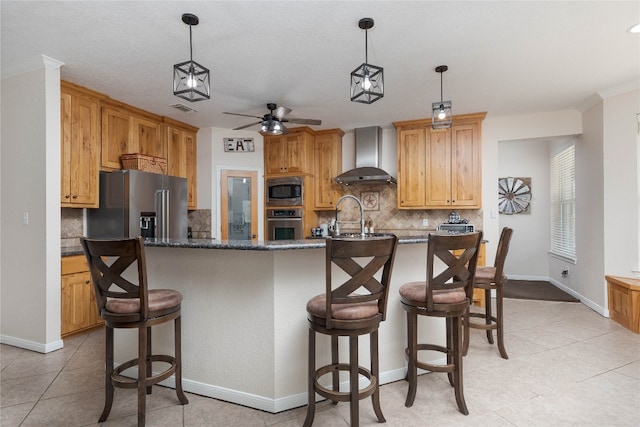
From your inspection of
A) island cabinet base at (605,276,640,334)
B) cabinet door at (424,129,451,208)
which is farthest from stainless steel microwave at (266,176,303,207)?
island cabinet base at (605,276,640,334)

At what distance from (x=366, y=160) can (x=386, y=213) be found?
35.1 inches

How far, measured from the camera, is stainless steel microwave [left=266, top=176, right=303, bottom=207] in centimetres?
533

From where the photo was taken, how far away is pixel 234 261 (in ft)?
7.20

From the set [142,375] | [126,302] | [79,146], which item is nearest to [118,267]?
[126,302]

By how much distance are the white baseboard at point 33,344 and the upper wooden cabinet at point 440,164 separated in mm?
4231

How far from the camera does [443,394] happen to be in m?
2.28

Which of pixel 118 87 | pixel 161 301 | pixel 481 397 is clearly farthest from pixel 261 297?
pixel 118 87

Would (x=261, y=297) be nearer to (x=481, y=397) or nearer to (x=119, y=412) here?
(x=119, y=412)

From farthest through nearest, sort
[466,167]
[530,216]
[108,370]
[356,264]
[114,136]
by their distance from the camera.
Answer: [530,216] → [466,167] → [114,136] → [108,370] → [356,264]

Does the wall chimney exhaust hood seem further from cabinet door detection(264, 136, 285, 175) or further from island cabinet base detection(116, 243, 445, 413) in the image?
island cabinet base detection(116, 243, 445, 413)

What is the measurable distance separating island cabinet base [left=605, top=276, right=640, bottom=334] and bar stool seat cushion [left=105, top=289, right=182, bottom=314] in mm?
4185

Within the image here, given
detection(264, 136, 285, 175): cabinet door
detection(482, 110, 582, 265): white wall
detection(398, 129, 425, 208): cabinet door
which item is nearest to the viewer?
detection(482, 110, 582, 265): white wall

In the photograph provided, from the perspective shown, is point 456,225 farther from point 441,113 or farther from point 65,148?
point 65,148

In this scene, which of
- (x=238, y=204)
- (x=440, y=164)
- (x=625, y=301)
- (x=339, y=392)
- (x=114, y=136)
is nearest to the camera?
(x=339, y=392)
